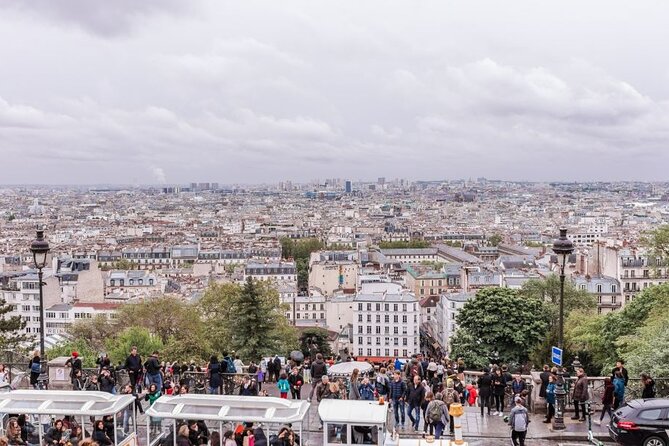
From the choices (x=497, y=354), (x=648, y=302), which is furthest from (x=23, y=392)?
(x=497, y=354)

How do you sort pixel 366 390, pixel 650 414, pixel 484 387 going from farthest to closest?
pixel 484 387 → pixel 366 390 → pixel 650 414

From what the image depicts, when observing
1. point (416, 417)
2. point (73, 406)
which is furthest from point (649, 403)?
point (73, 406)

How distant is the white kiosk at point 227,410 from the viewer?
15.1 metres

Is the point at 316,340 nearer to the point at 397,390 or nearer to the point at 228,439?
the point at 397,390

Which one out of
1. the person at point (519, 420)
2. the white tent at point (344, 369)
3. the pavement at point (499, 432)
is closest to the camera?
the person at point (519, 420)

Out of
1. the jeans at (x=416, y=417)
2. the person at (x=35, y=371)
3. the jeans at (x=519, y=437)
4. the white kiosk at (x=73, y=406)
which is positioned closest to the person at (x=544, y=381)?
the jeans at (x=519, y=437)

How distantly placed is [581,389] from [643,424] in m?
2.49

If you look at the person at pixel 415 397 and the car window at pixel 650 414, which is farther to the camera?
the person at pixel 415 397

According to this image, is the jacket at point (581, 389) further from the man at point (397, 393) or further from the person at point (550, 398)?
the man at point (397, 393)

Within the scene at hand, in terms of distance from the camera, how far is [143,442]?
16.2 meters

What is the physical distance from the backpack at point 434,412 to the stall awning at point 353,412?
123cm

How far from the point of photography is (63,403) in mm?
15773

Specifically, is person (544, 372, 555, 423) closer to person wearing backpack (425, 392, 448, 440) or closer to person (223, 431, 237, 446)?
person wearing backpack (425, 392, 448, 440)

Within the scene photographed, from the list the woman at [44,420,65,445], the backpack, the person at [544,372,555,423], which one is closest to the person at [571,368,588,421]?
the person at [544,372,555,423]
